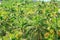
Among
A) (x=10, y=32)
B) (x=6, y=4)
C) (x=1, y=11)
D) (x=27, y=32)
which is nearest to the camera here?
(x=27, y=32)

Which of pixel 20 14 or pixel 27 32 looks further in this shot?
pixel 20 14

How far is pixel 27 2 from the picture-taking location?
6281mm

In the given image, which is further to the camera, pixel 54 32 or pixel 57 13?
pixel 57 13

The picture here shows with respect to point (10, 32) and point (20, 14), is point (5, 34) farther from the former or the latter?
point (20, 14)

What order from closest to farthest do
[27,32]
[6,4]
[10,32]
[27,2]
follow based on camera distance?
[27,32] < [10,32] < [6,4] < [27,2]

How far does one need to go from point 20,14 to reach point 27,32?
1.20 m

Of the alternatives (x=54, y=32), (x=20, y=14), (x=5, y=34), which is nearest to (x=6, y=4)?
(x=20, y=14)

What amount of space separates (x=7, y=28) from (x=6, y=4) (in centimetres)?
183

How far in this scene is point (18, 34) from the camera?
381 centimetres

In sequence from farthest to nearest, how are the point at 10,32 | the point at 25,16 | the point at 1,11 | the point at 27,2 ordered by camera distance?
the point at 27,2
the point at 1,11
the point at 25,16
the point at 10,32

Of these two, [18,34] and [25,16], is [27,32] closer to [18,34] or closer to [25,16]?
[18,34]

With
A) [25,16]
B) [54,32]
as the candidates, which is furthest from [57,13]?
[54,32]

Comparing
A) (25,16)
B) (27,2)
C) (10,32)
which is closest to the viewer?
(10,32)

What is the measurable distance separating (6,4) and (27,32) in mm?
2287
